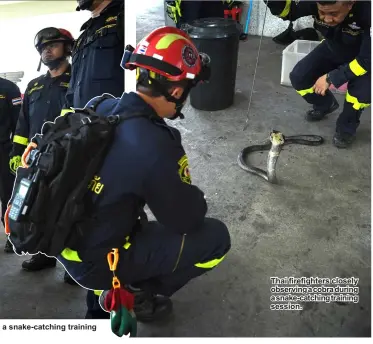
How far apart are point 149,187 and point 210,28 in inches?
68.1

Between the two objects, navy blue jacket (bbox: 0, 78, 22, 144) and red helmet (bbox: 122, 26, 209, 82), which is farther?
navy blue jacket (bbox: 0, 78, 22, 144)

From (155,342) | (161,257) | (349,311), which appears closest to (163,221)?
(161,257)

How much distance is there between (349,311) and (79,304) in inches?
35.1

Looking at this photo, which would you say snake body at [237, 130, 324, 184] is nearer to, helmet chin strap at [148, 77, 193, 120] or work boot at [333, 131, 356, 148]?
work boot at [333, 131, 356, 148]

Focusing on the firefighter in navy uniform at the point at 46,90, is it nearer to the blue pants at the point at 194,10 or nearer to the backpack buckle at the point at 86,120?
the backpack buckle at the point at 86,120

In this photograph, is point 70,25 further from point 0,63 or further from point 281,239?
point 281,239

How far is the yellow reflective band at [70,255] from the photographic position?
1.21 m

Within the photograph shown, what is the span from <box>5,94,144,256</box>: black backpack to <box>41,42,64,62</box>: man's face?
64 centimetres

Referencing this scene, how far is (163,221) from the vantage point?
3.95 ft

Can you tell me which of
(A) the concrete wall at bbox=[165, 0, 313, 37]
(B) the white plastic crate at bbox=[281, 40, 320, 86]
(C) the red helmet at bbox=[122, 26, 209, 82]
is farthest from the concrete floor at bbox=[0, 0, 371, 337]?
(A) the concrete wall at bbox=[165, 0, 313, 37]

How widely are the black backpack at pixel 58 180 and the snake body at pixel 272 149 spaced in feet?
3.43

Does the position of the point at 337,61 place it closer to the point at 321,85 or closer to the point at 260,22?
the point at 321,85

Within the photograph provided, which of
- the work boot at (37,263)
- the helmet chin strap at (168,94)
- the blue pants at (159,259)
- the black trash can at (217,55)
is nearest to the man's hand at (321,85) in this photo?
the black trash can at (217,55)

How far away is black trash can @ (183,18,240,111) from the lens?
8.44 feet
